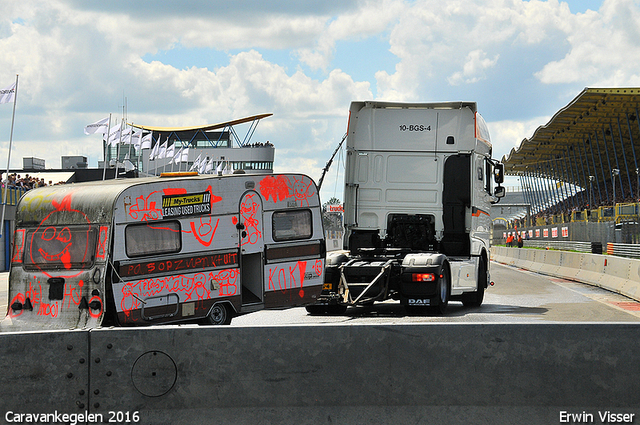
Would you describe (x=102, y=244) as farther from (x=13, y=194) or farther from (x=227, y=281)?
(x=13, y=194)

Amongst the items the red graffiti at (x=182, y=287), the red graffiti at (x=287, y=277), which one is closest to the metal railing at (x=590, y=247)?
the red graffiti at (x=287, y=277)

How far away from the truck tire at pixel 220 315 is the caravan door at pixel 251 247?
0.46 meters

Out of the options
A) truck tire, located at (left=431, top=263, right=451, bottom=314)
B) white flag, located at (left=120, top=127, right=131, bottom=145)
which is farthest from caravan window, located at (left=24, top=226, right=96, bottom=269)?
white flag, located at (left=120, top=127, right=131, bottom=145)

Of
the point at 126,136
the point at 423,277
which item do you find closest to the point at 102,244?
the point at 423,277

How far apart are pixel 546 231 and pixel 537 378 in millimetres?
49591

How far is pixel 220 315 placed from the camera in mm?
11188

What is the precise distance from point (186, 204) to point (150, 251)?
852mm

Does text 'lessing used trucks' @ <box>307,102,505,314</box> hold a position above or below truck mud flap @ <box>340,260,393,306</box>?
above

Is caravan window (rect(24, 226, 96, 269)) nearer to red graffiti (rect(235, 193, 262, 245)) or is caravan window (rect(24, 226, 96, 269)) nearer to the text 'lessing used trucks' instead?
red graffiti (rect(235, 193, 262, 245))

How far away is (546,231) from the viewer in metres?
52.7

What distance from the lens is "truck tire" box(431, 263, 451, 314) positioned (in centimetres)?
1371

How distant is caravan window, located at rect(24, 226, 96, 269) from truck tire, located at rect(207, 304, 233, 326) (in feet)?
6.61

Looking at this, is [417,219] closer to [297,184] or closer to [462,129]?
[462,129]

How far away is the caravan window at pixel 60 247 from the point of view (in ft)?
32.1
